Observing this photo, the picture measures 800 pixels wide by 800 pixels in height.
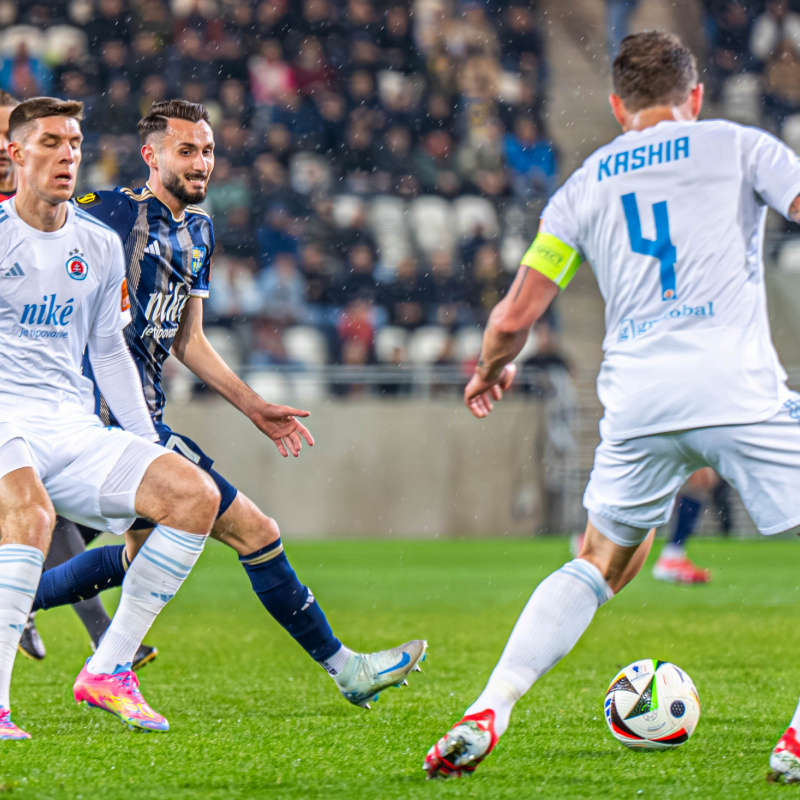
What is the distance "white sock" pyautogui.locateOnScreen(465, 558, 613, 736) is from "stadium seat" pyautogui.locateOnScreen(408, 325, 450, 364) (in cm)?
1155

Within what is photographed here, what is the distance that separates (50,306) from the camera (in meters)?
4.01

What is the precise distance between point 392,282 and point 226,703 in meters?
10.8

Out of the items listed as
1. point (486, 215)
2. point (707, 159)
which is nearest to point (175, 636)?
point (707, 159)

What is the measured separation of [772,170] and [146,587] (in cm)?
233

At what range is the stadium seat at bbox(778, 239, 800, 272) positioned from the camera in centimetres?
1577

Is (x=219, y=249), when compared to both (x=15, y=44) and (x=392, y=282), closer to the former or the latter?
(x=392, y=282)

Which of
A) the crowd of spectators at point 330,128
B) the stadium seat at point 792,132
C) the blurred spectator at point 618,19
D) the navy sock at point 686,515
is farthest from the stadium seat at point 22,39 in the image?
the navy sock at point 686,515

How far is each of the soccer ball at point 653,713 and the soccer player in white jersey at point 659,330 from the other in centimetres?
50

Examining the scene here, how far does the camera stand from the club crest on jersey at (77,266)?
4.05 metres

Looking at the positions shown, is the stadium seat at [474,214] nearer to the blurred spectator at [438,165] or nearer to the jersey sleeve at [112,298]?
the blurred spectator at [438,165]

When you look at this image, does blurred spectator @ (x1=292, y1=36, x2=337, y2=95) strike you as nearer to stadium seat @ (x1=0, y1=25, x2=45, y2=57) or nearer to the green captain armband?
stadium seat @ (x1=0, y1=25, x2=45, y2=57)

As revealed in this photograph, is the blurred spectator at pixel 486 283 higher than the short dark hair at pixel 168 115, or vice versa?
the short dark hair at pixel 168 115

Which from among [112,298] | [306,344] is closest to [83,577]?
[112,298]

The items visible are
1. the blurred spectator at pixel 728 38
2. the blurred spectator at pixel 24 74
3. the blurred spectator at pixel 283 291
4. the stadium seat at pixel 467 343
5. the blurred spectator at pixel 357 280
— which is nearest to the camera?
the blurred spectator at pixel 283 291
